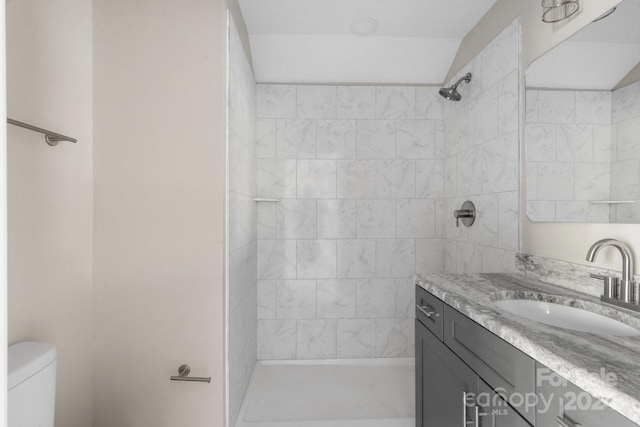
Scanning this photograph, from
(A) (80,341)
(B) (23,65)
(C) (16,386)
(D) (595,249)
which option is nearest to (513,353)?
(D) (595,249)

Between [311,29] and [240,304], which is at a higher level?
[311,29]

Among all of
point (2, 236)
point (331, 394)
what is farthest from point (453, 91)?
point (2, 236)

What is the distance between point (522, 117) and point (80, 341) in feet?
7.75

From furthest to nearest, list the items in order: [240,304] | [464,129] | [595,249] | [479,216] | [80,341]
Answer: [464,129] → [479,216] → [240,304] → [80,341] → [595,249]

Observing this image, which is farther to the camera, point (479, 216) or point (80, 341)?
point (479, 216)

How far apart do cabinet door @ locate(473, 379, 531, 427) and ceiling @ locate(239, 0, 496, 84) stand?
205 cm

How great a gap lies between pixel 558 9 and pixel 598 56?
33 cm

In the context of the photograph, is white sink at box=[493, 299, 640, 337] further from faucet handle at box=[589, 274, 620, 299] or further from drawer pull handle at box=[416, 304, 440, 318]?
drawer pull handle at box=[416, 304, 440, 318]

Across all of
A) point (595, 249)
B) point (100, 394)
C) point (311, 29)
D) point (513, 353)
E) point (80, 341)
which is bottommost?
point (100, 394)

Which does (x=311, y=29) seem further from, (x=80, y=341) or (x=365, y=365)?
(x=365, y=365)

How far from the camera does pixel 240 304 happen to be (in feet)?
6.17

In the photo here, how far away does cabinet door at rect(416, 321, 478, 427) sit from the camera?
1070 mm

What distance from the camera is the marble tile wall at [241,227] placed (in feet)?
5.40

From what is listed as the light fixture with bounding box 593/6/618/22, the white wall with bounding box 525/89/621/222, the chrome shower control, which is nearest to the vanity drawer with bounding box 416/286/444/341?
the white wall with bounding box 525/89/621/222
